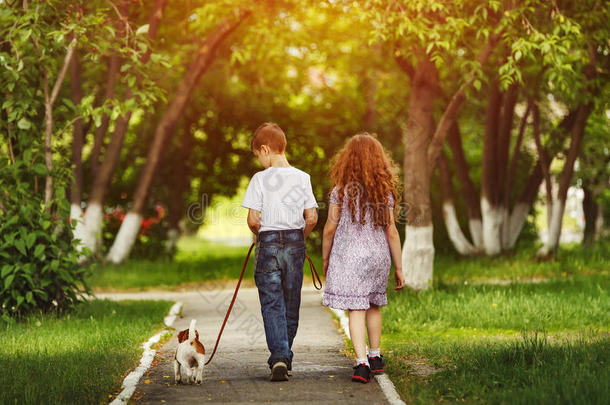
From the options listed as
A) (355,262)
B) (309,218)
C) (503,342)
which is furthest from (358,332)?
(503,342)

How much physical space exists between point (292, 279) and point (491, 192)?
12.3 metres

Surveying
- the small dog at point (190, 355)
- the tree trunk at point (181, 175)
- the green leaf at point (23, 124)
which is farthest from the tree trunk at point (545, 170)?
the small dog at point (190, 355)

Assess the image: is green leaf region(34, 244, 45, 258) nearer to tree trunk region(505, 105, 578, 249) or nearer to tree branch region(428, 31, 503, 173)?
tree branch region(428, 31, 503, 173)

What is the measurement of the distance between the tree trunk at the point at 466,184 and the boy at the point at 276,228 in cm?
1180

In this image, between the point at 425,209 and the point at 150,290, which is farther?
the point at 150,290

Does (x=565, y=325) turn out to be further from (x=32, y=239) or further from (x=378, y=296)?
(x=32, y=239)

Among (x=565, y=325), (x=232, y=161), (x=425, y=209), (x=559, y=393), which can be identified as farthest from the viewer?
(x=232, y=161)

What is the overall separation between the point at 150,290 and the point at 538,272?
281 inches

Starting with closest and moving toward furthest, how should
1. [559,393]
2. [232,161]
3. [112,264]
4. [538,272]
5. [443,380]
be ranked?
1. [559,393]
2. [443,380]
3. [538,272]
4. [112,264]
5. [232,161]

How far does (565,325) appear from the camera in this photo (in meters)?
10.2

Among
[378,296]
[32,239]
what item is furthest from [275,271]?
[32,239]

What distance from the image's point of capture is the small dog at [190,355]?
690 centimetres

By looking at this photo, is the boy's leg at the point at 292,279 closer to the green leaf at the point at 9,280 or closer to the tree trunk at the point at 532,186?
the green leaf at the point at 9,280

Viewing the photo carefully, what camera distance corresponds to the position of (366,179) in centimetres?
712
